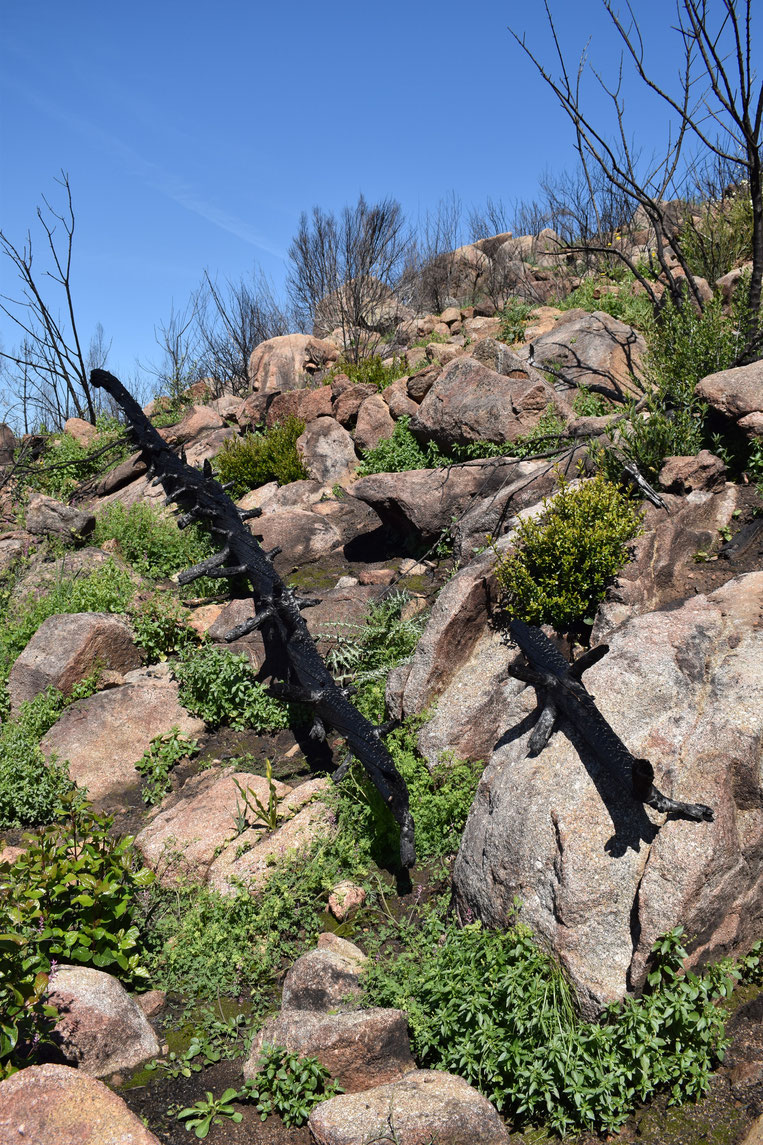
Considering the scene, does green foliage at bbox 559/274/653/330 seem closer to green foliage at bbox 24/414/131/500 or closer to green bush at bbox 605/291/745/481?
green bush at bbox 605/291/745/481

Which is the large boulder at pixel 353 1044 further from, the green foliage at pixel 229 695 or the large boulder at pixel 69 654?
the large boulder at pixel 69 654

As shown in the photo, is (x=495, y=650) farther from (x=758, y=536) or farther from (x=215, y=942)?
(x=215, y=942)

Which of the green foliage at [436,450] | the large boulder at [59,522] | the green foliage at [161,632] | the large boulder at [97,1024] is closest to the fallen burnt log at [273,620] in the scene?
the green foliage at [161,632]

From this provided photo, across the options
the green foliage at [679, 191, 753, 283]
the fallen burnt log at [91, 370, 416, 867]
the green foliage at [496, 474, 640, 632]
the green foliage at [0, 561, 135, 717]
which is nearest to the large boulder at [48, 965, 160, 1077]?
the fallen burnt log at [91, 370, 416, 867]

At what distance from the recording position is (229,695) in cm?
754

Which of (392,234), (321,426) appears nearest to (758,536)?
(321,426)

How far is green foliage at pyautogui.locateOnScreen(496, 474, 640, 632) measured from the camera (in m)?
6.00

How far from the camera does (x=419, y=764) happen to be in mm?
5844

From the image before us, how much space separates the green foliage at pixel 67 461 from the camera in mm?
15102

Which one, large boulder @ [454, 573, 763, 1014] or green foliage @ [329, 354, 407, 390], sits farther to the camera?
green foliage @ [329, 354, 407, 390]

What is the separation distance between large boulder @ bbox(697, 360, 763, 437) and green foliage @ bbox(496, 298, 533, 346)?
8948 mm

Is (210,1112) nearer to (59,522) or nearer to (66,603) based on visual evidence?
(66,603)

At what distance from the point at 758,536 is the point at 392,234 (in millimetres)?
16968

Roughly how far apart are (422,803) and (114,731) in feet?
11.1
